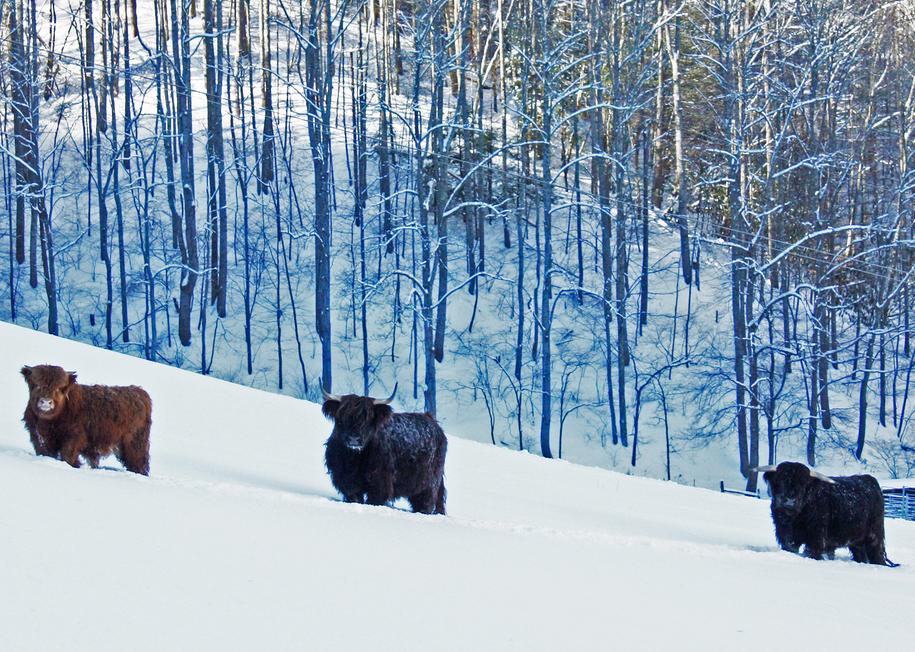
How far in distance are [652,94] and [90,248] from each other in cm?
2454

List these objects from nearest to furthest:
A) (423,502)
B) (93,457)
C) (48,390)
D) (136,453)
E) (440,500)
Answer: (48,390)
(93,457)
(136,453)
(423,502)
(440,500)

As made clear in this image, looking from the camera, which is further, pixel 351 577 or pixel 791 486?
pixel 791 486

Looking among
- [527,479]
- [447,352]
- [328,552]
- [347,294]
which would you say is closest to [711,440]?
[447,352]

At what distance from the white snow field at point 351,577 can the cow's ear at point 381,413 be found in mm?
863

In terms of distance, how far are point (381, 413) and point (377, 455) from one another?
411 mm

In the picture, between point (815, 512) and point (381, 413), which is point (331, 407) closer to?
point (381, 413)

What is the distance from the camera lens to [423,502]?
1042 cm

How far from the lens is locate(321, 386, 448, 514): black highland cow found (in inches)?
384

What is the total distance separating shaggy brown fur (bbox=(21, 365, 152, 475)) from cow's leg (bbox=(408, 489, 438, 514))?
103 inches

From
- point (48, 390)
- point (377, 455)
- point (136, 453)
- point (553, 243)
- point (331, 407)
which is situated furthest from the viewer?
point (553, 243)

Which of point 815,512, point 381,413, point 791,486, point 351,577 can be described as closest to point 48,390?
point 381,413

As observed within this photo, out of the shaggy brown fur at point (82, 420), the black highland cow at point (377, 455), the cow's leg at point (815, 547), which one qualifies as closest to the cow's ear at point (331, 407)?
the black highland cow at point (377, 455)

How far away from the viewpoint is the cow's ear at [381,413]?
9734mm

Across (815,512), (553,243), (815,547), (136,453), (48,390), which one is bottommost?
(815,547)
